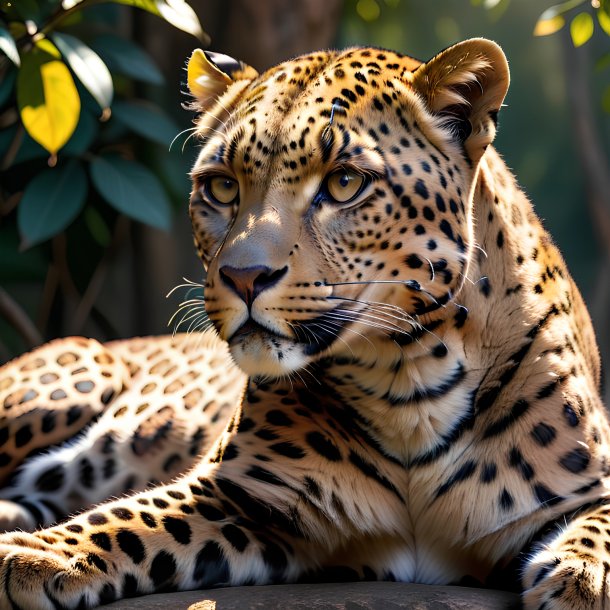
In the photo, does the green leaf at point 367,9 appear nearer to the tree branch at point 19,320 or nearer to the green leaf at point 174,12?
the tree branch at point 19,320

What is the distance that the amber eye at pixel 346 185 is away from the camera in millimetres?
3217

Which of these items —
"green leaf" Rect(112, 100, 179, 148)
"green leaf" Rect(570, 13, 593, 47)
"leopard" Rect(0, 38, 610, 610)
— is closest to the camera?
"leopard" Rect(0, 38, 610, 610)

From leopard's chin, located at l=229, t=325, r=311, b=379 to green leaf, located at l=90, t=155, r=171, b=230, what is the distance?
128 inches

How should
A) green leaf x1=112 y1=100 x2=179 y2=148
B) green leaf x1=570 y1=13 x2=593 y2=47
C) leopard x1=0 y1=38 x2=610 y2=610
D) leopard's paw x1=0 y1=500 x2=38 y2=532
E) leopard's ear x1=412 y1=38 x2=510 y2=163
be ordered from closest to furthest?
leopard x1=0 y1=38 x2=610 y2=610, leopard's ear x1=412 y1=38 x2=510 y2=163, leopard's paw x1=0 y1=500 x2=38 y2=532, green leaf x1=570 y1=13 x2=593 y2=47, green leaf x1=112 y1=100 x2=179 y2=148

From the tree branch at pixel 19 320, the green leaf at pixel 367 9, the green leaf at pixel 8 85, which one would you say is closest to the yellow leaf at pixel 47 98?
the green leaf at pixel 8 85

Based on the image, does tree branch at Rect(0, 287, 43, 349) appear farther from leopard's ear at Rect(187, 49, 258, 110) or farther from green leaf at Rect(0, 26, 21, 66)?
green leaf at Rect(0, 26, 21, 66)

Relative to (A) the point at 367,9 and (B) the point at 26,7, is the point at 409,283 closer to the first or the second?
(B) the point at 26,7

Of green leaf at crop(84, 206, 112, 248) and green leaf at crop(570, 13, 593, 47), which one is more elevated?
green leaf at crop(570, 13, 593, 47)

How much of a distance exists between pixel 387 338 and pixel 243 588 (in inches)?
35.0

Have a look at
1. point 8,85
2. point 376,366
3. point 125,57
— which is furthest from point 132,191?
point 376,366

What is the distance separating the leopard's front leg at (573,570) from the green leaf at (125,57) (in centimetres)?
393

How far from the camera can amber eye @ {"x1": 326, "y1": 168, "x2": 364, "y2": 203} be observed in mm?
3217

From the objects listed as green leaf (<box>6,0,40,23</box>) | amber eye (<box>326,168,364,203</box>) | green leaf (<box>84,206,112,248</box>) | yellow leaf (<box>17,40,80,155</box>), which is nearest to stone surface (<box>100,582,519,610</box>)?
amber eye (<box>326,168,364,203</box>)

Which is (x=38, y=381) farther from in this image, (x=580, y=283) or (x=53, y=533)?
(x=580, y=283)
